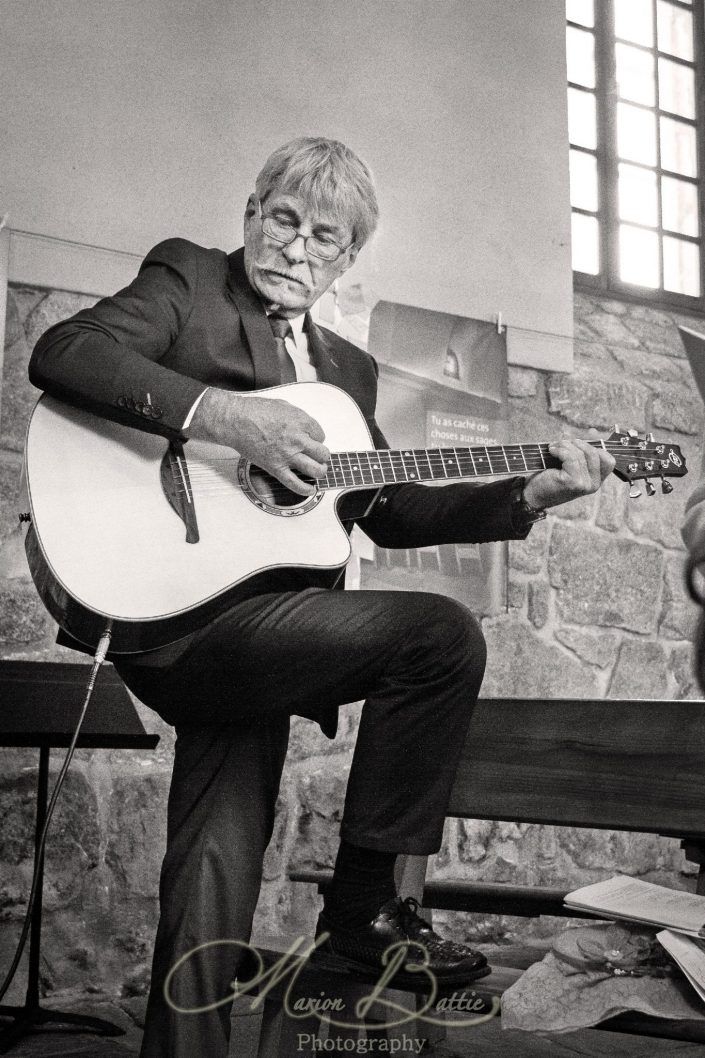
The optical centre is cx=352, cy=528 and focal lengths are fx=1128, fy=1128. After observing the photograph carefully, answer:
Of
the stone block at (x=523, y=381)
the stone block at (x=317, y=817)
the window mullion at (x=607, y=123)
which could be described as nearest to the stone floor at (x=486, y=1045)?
the stone block at (x=317, y=817)

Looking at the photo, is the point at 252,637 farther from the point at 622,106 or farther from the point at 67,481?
the point at 622,106

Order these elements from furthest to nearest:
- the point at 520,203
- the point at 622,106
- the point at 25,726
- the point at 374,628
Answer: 1. the point at 622,106
2. the point at 520,203
3. the point at 25,726
4. the point at 374,628

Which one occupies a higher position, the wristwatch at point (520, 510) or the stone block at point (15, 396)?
the stone block at point (15, 396)

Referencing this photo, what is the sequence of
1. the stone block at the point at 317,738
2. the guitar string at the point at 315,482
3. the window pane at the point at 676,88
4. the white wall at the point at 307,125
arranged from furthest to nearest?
the window pane at the point at 676,88 → the stone block at the point at 317,738 → the white wall at the point at 307,125 → the guitar string at the point at 315,482

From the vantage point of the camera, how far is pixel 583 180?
5188 millimetres

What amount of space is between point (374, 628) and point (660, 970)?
0.59 m

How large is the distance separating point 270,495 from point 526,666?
259 cm

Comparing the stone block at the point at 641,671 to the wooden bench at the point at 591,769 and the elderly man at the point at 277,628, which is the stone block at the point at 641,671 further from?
the wooden bench at the point at 591,769

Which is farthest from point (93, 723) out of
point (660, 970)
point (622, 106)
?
point (622, 106)

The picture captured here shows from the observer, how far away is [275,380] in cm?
199

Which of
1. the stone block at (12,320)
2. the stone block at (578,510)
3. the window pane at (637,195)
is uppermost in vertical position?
the window pane at (637,195)

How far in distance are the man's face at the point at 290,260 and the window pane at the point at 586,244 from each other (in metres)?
3.11

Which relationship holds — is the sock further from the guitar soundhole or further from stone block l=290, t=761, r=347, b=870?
stone block l=290, t=761, r=347, b=870

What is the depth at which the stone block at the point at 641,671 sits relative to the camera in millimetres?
4527
